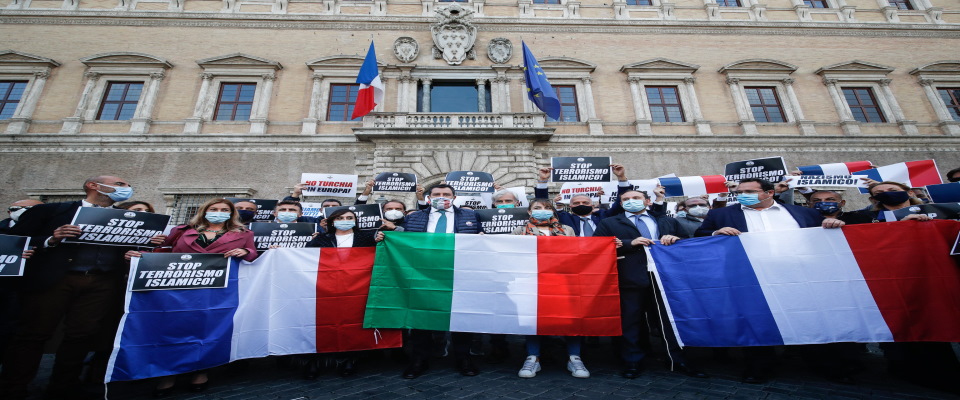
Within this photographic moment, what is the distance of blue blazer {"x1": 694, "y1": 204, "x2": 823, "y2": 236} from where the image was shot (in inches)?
152

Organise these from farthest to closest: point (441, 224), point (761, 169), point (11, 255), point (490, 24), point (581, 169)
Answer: point (490, 24) → point (581, 169) → point (761, 169) → point (441, 224) → point (11, 255)

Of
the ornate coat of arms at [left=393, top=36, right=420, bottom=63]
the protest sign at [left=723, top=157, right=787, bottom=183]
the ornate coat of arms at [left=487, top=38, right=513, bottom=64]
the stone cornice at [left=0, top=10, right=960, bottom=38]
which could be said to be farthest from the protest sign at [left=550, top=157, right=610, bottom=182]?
the stone cornice at [left=0, top=10, right=960, bottom=38]

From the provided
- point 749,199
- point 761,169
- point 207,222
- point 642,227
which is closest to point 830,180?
point 761,169

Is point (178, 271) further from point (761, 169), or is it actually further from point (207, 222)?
point (761, 169)

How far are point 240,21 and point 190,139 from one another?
5606 mm

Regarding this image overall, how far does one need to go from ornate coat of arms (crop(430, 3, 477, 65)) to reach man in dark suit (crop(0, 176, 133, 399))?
41.4 feet

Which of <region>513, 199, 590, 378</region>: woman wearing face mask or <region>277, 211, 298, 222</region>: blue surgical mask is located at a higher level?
<region>277, 211, 298, 222</region>: blue surgical mask

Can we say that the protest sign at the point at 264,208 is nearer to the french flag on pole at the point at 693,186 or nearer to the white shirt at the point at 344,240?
the white shirt at the point at 344,240

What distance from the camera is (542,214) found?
433 centimetres

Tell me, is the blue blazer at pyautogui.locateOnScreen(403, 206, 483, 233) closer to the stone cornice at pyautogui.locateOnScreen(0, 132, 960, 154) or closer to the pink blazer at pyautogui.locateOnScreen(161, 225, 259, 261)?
the pink blazer at pyautogui.locateOnScreen(161, 225, 259, 261)

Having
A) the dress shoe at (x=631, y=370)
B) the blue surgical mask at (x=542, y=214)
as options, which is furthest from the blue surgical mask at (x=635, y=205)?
the dress shoe at (x=631, y=370)

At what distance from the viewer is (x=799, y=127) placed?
13.6 m

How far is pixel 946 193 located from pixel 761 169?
2.57 metres

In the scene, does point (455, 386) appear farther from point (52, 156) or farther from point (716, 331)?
point (52, 156)
